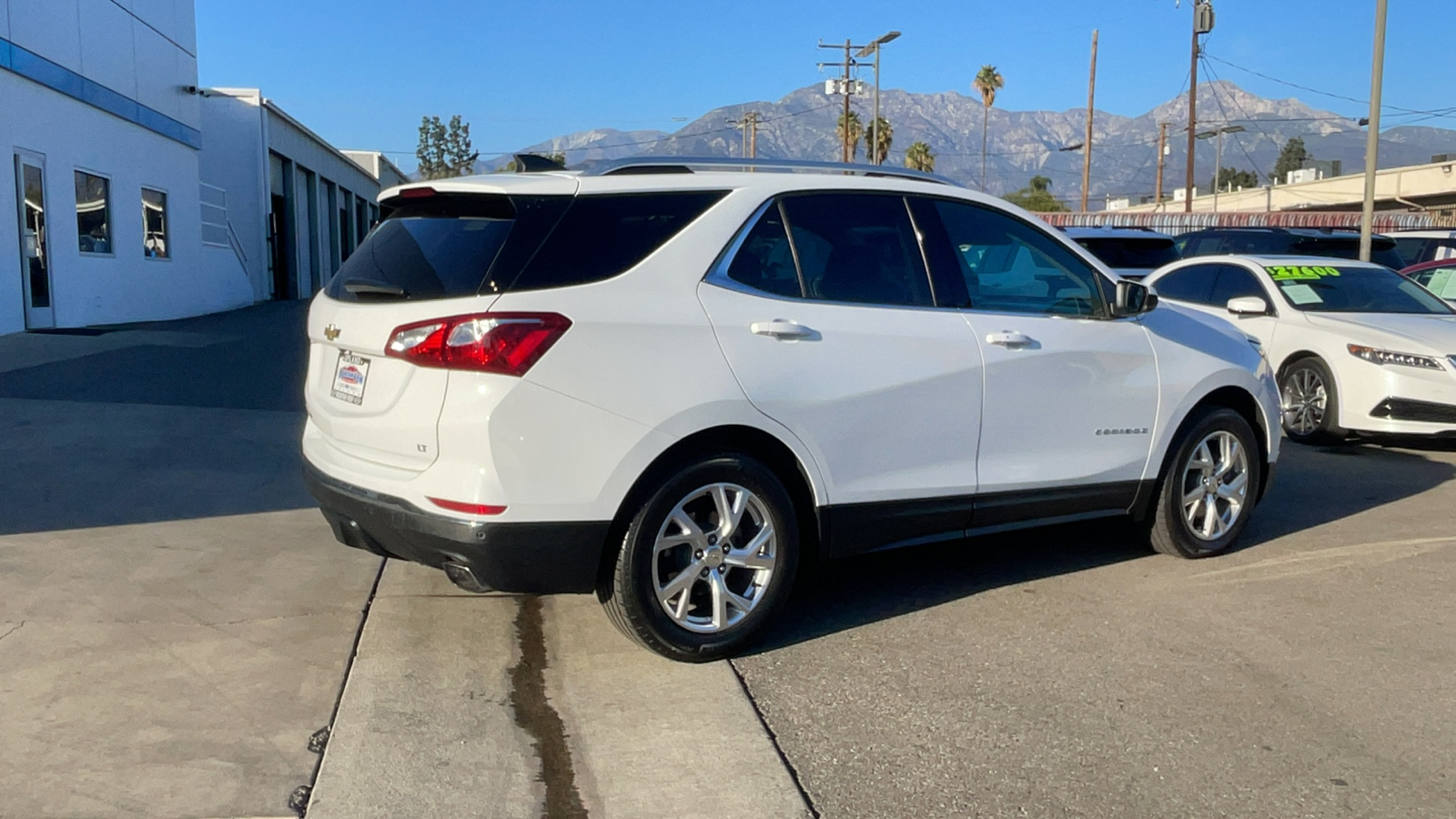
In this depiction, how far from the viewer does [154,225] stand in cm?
2084

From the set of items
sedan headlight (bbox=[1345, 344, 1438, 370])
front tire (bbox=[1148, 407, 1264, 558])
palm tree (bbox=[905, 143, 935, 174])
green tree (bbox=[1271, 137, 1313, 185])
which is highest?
green tree (bbox=[1271, 137, 1313, 185])

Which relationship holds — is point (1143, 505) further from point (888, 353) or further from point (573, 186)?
point (573, 186)

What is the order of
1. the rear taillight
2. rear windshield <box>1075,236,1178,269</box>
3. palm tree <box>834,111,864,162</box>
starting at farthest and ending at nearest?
palm tree <box>834,111,864,162</box>, rear windshield <box>1075,236,1178,269</box>, the rear taillight

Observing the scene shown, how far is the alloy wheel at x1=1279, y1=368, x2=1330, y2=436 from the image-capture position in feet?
30.7

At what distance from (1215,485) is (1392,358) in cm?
383

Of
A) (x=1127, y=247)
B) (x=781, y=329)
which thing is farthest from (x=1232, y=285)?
(x=781, y=329)

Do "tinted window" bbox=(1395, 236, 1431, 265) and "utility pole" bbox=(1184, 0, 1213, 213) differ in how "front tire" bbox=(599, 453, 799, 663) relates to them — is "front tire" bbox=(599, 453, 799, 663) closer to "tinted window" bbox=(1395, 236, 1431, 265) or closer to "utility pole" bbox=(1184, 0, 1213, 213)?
"tinted window" bbox=(1395, 236, 1431, 265)

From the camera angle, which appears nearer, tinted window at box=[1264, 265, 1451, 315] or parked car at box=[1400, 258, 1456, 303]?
tinted window at box=[1264, 265, 1451, 315]

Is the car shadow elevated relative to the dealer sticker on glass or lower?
lower

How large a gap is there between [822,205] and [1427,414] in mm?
6041

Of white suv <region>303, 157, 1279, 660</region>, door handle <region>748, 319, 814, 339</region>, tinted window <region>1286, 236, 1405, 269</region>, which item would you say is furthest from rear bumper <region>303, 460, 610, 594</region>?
tinted window <region>1286, 236, 1405, 269</region>

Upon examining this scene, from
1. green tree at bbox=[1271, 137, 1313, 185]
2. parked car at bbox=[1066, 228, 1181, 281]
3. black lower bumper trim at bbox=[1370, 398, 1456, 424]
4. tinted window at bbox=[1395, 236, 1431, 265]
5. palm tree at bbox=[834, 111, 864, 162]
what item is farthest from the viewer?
green tree at bbox=[1271, 137, 1313, 185]

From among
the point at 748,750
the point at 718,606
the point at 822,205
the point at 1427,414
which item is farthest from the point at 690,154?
the point at 1427,414

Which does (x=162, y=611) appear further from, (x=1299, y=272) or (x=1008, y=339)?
(x=1299, y=272)
